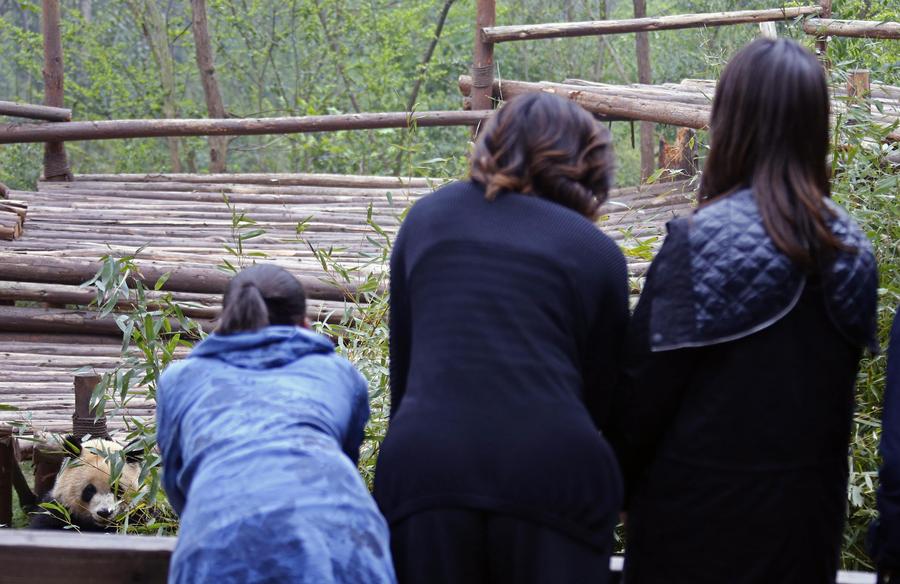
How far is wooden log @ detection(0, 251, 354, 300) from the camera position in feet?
22.5

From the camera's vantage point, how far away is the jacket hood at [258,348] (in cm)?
216

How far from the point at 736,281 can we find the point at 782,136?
0.29 m

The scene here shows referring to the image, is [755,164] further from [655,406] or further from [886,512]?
[886,512]

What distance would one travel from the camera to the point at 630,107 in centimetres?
786

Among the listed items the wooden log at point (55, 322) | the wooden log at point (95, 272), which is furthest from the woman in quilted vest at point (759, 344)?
the wooden log at point (55, 322)

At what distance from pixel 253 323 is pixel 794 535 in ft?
3.73

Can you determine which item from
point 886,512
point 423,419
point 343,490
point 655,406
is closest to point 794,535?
point 886,512

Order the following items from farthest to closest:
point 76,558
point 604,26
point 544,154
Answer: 1. point 604,26
2. point 76,558
3. point 544,154

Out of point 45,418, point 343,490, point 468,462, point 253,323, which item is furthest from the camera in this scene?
point 45,418

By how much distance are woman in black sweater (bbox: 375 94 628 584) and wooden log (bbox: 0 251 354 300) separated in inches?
187

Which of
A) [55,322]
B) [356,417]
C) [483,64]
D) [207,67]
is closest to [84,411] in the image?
[55,322]

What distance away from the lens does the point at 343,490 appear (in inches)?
78.9

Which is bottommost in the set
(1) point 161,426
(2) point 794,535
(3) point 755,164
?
(2) point 794,535

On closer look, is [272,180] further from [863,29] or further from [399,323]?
[399,323]
